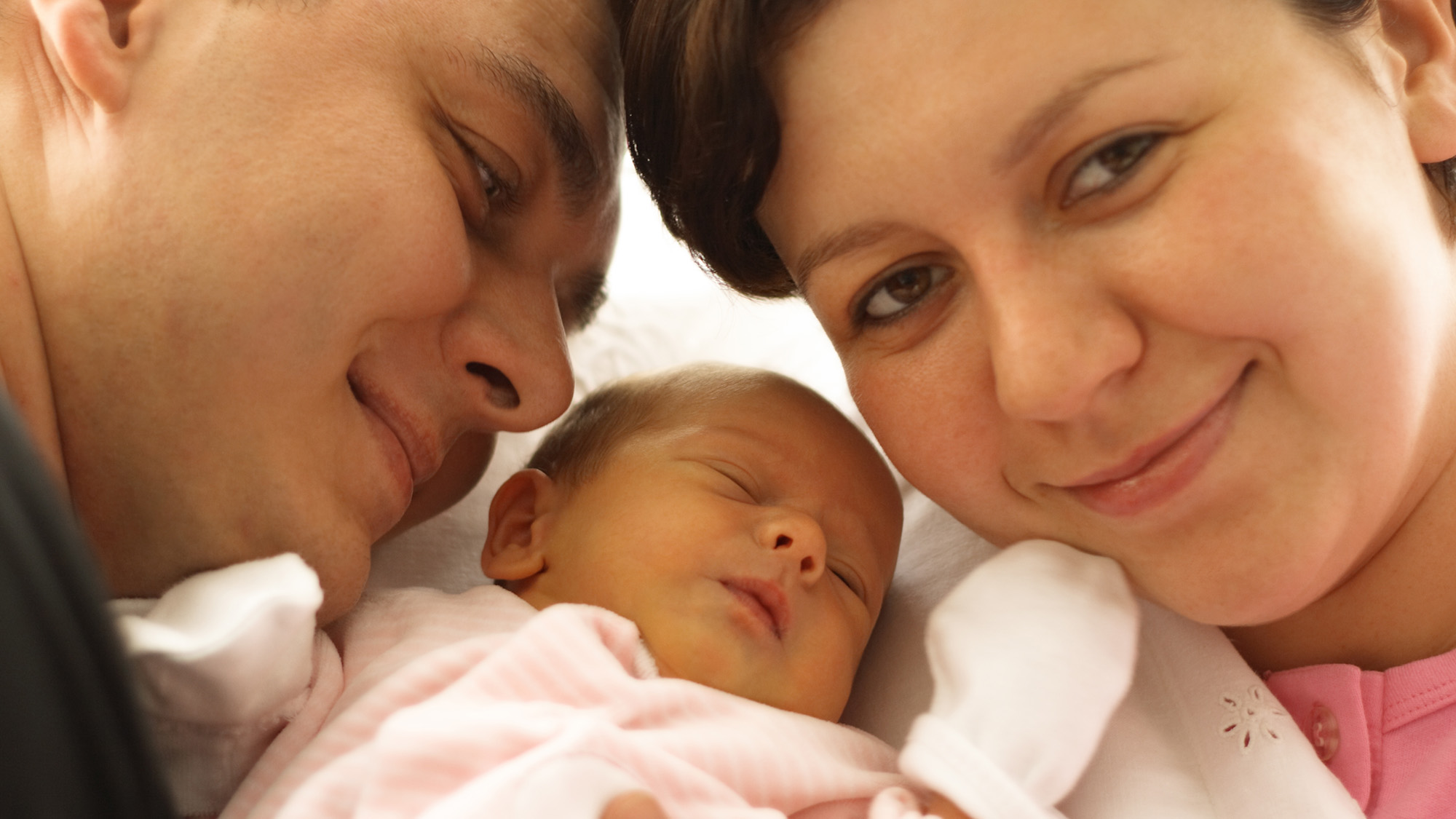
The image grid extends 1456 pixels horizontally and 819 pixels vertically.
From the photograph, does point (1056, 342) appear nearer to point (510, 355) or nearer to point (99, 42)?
point (510, 355)

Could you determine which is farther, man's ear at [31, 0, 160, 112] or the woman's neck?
the woman's neck

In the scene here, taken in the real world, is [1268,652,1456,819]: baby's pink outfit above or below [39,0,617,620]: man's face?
below

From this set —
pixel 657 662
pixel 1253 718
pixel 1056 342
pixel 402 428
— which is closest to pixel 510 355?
pixel 402 428

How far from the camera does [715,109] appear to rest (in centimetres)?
111

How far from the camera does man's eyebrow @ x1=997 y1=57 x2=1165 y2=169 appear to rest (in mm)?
922

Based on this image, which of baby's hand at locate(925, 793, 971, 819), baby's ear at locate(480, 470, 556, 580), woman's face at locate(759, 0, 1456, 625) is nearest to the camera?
woman's face at locate(759, 0, 1456, 625)

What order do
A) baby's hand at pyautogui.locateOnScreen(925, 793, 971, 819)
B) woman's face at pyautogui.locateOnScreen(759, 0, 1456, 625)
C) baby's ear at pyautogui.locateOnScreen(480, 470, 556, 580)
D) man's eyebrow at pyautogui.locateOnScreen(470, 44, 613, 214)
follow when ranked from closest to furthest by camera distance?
1. woman's face at pyautogui.locateOnScreen(759, 0, 1456, 625)
2. baby's hand at pyautogui.locateOnScreen(925, 793, 971, 819)
3. man's eyebrow at pyautogui.locateOnScreen(470, 44, 613, 214)
4. baby's ear at pyautogui.locateOnScreen(480, 470, 556, 580)

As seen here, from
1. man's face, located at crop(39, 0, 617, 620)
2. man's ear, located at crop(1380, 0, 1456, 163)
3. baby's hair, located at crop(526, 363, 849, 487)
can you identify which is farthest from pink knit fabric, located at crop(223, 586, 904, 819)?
man's ear, located at crop(1380, 0, 1456, 163)

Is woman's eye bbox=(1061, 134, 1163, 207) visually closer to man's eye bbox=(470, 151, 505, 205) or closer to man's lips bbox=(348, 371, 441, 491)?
man's eye bbox=(470, 151, 505, 205)

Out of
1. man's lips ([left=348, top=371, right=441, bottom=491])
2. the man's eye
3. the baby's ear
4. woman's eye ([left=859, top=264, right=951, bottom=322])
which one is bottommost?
the baby's ear

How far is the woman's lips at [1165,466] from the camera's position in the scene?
3.26 feet

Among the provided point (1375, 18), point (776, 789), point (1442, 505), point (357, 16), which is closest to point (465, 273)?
point (357, 16)

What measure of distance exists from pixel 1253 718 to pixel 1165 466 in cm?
38

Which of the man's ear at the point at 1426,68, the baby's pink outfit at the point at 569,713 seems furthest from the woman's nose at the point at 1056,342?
the man's ear at the point at 1426,68
